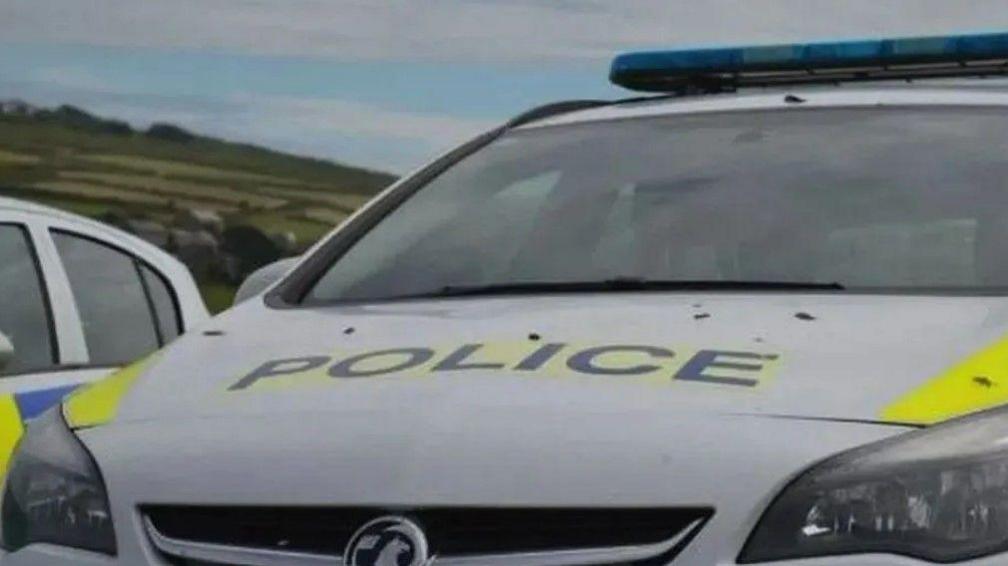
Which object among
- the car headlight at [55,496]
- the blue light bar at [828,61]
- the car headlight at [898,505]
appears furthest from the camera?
the blue light bar at [828,61]

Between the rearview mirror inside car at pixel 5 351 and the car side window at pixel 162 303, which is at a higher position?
the rearview mirror inside car at pixel 5 351

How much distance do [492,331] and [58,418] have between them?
2.17 feet

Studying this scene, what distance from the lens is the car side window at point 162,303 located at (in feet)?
26.1

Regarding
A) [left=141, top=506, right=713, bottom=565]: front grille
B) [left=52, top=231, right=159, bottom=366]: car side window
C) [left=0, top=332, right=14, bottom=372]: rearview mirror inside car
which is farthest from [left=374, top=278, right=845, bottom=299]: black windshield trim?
[left=52, top=231, right=159, bottom=366]: car side window

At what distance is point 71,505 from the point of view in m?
4.02

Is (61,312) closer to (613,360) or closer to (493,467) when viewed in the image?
(613,360)

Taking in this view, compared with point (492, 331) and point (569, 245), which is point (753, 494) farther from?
point (569, 245)

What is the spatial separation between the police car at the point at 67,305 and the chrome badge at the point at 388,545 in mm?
2908

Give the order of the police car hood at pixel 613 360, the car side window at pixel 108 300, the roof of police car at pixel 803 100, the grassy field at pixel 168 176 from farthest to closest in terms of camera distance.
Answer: the grassy field at pixel 168 176
the car side window at pixel 108 300
the roof of police car at pixel 803 100
the police car hood at pixel 613 360

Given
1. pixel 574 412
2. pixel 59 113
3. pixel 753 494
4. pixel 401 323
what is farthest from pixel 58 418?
pixel 59 113

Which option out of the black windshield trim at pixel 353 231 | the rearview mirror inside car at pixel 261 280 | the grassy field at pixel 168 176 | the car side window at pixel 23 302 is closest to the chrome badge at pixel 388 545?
the black windshield trim at pixel 353 231

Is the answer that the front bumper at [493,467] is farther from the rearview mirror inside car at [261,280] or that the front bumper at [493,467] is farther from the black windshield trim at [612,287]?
the rearview mirror inside car at [261,280]

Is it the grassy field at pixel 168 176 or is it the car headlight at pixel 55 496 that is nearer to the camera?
the car headlight at pixel 55 496

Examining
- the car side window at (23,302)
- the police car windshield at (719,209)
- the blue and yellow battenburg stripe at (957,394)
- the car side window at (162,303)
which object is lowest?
the car side window at (162,303)
